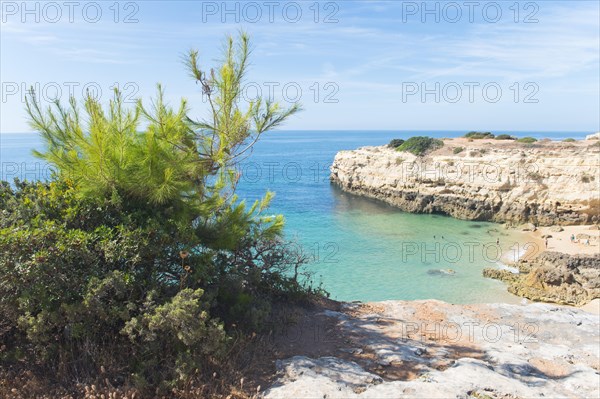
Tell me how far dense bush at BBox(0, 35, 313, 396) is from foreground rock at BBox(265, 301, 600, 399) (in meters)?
1.68

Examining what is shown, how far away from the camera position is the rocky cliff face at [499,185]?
2850 centimetres

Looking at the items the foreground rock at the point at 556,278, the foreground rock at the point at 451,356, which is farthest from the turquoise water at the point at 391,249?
the foreground rock at the point at 451,356

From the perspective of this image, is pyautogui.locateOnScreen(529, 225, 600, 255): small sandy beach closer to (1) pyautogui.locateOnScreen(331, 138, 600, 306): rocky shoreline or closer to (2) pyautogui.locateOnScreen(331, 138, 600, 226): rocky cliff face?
(1) pyautogui.locateOnScreen(331, 138, 600, 306): rocky shoreline

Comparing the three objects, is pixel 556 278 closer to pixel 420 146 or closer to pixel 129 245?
pixel 129 245

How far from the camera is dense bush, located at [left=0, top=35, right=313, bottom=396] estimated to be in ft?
19.7

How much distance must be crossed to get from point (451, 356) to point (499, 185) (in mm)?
26486

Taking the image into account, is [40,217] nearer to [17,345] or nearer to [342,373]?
[17,345]

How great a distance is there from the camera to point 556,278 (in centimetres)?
1802

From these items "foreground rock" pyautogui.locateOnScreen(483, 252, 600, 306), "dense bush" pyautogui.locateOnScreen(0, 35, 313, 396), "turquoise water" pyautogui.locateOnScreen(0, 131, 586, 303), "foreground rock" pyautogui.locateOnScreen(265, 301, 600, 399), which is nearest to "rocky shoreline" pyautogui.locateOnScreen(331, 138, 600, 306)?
"foreground rock" pyautogui.locateOnScreen(483, 252, 600, 306)

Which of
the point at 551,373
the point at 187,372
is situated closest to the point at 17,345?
the point at 187,372

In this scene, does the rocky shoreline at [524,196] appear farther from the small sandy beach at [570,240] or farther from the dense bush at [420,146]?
the dense bush at [420,146]

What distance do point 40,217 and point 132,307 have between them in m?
2.15

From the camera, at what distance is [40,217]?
666 cm

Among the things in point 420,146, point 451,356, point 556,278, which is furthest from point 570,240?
point 451,356
